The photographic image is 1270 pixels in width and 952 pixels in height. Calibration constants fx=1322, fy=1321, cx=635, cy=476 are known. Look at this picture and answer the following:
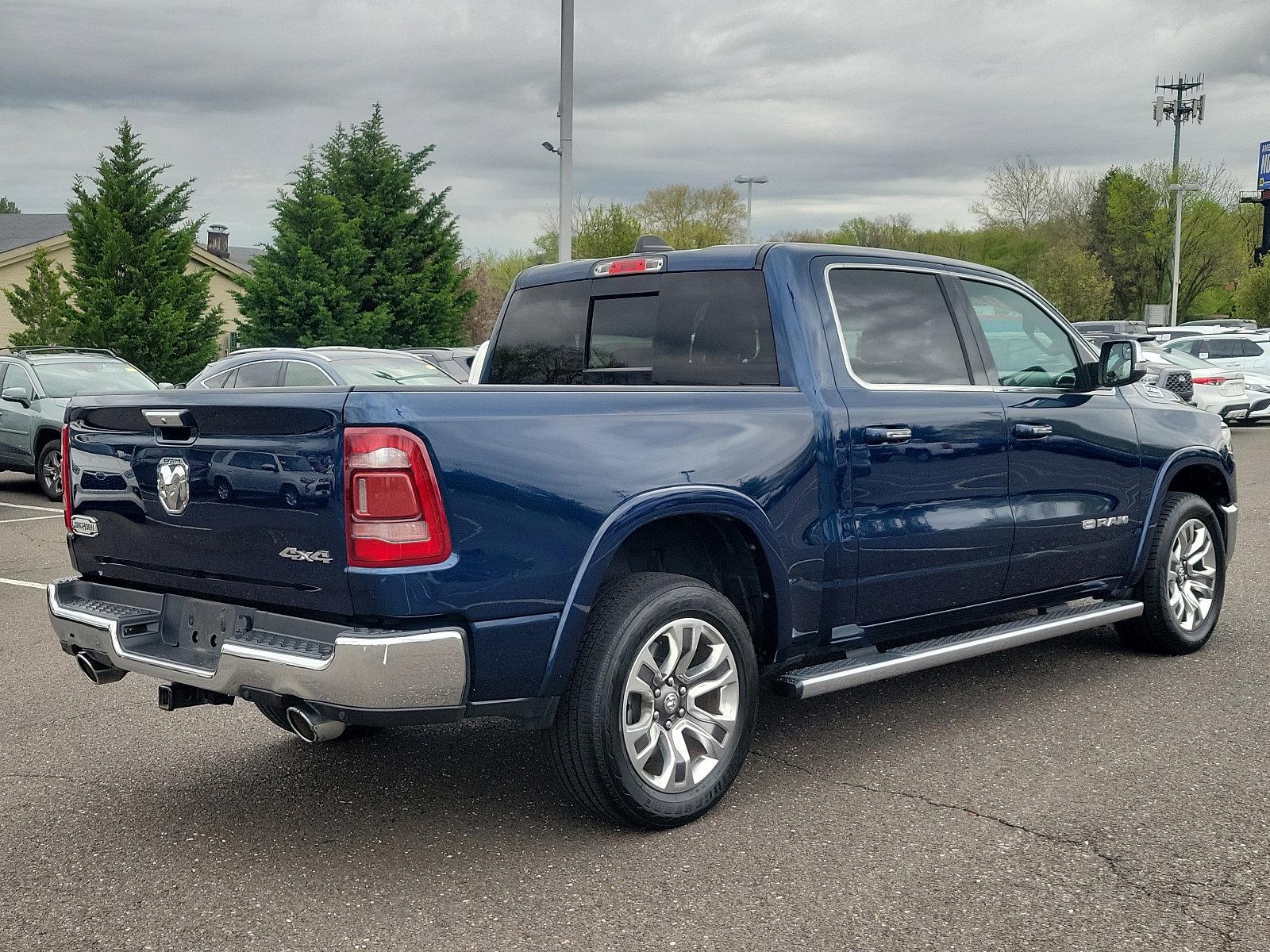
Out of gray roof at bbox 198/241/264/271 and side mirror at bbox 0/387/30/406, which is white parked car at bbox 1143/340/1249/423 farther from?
gray roof at bbox 198/241/264/271

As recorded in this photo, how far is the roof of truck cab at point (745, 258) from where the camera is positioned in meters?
4.97

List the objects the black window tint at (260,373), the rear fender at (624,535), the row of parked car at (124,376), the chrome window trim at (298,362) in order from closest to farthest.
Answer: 1. the rear fender at (624,535)
2. the chrome window trim at (298,362)
3. the row of parked car at (124,376)
4. the black window tint at (260,373)

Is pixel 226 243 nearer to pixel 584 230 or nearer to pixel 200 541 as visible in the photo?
pixel 584 230

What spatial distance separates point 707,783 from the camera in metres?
4.32

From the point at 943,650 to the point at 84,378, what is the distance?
44.2 feet

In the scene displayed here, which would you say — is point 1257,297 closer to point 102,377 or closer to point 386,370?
point 386,370

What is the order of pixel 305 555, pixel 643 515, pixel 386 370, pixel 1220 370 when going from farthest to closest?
Answer: pixel 1220 370 → pixel 386 370 → pixel 643 515 → pixel 305 555

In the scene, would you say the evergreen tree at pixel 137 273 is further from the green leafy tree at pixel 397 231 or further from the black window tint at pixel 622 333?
the black window tint at pixel 622 333

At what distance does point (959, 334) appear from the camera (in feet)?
17.9

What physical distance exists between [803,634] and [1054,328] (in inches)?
87.4

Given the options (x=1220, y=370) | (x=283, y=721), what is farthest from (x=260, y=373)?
(x=1220, y=370)

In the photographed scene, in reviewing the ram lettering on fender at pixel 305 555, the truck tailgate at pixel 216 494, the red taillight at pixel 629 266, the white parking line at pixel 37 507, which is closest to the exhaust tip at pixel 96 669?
the truck tailgate at pixel 216 494

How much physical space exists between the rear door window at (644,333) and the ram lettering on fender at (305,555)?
1.78 metres

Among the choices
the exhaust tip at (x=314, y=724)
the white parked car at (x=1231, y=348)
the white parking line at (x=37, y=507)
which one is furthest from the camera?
the white parked car at (x=1231, y=348)
